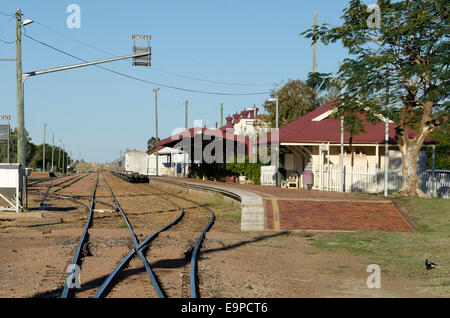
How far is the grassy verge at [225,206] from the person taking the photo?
20766 millimetres

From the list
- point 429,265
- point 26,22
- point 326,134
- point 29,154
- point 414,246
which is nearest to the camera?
point 429,265

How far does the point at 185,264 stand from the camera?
1034cm

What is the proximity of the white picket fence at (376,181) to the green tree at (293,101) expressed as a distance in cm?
3307

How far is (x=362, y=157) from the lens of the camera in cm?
3288

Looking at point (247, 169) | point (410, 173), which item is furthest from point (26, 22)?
point (247, 169)

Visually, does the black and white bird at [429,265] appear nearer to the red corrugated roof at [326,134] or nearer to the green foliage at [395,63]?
the green foliage at [395,63]

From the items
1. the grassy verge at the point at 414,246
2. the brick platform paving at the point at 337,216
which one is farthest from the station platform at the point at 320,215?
the grassy verge at the point at 414,246

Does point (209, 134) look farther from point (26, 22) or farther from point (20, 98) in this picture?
point (26, 22)

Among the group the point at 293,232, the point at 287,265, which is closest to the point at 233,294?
the point at 287,265

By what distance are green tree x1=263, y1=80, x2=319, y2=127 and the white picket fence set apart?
3307cm

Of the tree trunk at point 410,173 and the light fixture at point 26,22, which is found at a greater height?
the light fixture at point 26,22

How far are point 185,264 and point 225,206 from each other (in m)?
14.4
